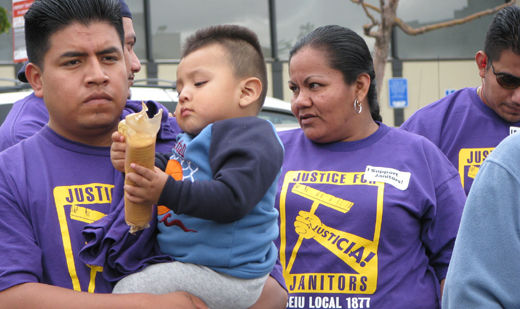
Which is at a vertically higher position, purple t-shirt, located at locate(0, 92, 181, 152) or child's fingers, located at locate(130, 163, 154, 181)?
child's fingers, located at locate(130, 163, 154, 181)

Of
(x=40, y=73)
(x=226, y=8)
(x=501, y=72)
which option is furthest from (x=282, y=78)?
(x=40, y=73)

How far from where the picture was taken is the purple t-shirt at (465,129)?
11.2ft

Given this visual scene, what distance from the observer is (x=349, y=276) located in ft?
9.25

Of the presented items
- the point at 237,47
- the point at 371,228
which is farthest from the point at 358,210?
the point at 237,47

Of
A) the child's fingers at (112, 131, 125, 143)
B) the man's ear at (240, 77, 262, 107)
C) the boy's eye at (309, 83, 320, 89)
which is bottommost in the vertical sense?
the boy's eye at (309, 83, 320, 89)

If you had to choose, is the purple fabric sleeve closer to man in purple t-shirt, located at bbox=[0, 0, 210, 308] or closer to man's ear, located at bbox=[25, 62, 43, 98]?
man in purple t-shirt, located at bbox=[0, 0, 210, 308]

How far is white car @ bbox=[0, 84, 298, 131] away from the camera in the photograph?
455 centimetres

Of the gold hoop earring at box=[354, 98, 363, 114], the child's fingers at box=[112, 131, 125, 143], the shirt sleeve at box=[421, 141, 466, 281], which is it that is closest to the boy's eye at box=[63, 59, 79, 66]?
the child's fingers at box=[112, 131, 125, 143]

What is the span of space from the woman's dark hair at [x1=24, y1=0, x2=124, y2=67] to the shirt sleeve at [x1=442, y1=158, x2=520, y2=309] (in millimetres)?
1306

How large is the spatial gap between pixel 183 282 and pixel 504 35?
218 centimetres

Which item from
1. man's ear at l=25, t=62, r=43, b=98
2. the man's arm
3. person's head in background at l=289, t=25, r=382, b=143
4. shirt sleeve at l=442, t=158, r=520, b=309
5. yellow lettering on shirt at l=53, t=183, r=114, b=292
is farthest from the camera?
person's head in background at l=289, t=25, r=382, b=143

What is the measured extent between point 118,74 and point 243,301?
32.1 inches

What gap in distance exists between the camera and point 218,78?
2271 mm

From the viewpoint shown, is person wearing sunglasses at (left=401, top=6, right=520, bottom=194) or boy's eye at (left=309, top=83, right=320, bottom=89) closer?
boy's eye at (left=309, top=83, right=320, bottom=89)
